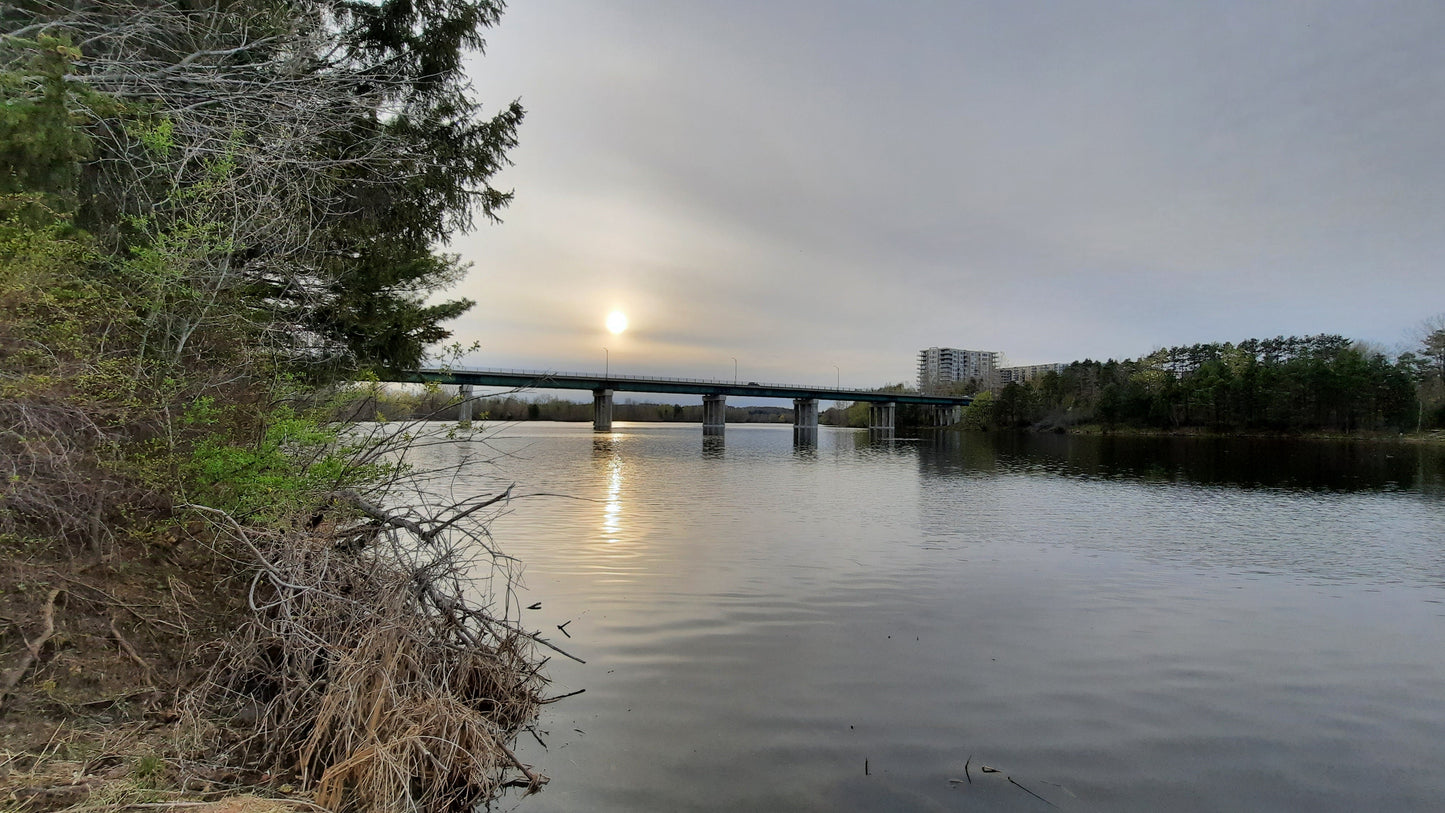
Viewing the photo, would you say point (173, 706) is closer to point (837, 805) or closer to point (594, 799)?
point (594, 799)

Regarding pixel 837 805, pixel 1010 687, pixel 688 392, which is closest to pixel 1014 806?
pixel 837 805

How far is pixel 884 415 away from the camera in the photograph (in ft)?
415

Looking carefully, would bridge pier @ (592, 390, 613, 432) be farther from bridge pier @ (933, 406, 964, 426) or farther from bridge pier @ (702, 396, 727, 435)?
bridge pier @ (933, 406, 964, 426)

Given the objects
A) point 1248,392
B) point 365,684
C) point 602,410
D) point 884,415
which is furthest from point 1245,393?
point 365,684

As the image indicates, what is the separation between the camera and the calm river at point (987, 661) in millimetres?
5719

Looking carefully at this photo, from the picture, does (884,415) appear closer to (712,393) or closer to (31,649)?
(712,393)

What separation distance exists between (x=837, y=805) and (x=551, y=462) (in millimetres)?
35552

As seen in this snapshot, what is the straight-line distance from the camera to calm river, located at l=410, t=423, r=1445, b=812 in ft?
18.8

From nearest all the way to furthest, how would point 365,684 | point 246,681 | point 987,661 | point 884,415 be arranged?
point 365,684, point 246,681, point 987,661, point 884,415

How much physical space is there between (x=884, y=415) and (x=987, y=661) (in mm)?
121413

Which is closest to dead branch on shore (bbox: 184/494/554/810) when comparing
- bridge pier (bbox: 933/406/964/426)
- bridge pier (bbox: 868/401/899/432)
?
bridge pier (bbox: 868/401/899/432)

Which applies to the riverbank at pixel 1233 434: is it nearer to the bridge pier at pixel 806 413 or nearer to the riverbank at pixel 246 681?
the bridge pier at pixel 806 413

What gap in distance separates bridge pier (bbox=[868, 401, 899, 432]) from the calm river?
323 ft

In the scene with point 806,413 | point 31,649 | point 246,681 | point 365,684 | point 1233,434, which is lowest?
point 1233,434
